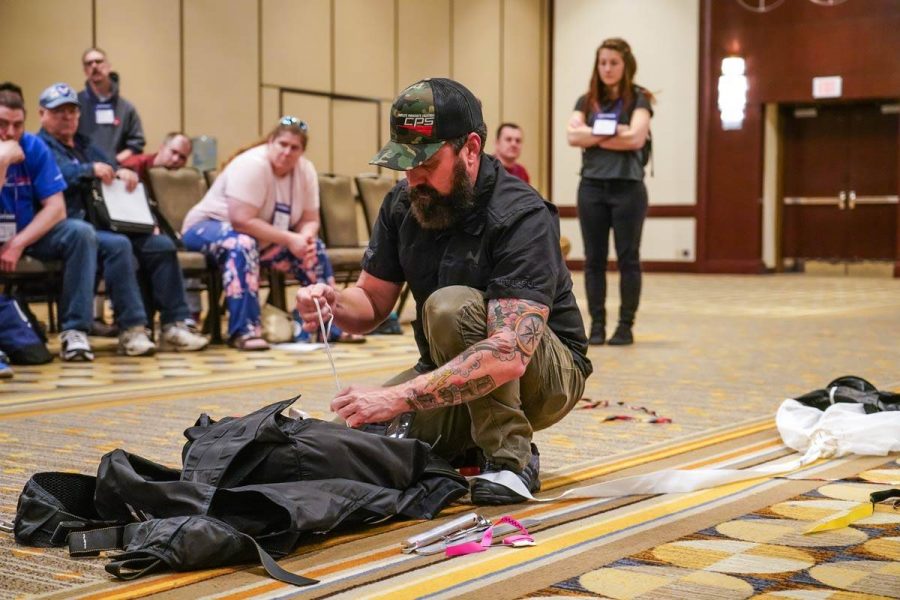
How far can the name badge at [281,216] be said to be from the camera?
5.88m

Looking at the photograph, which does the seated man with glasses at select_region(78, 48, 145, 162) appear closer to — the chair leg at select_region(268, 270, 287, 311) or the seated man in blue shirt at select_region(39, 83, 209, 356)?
the seated man in blue shirt at select_region(39, 83, 209, 356)

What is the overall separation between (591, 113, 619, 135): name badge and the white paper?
2.13m

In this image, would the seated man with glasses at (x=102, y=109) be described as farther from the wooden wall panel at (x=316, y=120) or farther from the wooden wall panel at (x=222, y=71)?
the wooden wall panel at (x=316, y=120)

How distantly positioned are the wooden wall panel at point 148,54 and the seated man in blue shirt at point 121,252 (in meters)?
4.18

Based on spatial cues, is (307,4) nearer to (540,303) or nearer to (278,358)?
(278,358)

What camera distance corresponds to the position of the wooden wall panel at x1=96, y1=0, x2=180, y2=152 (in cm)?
972

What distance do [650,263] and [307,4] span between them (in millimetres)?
5457

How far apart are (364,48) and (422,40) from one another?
1.02m

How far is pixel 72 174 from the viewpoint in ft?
18.1

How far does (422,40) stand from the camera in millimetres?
13148

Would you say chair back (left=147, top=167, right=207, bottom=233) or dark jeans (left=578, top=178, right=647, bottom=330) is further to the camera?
chair back (left=147, top=167, right=207, bottom=233)

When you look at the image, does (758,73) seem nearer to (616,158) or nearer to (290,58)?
(290,58)

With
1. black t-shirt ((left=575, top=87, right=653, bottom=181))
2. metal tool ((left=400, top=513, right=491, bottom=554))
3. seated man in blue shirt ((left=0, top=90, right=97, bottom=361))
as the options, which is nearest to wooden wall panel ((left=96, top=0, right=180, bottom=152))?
seated man in blue shirt ((left=0, top=90, right=97, bottom=361))

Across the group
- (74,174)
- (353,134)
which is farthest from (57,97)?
(353,134)
